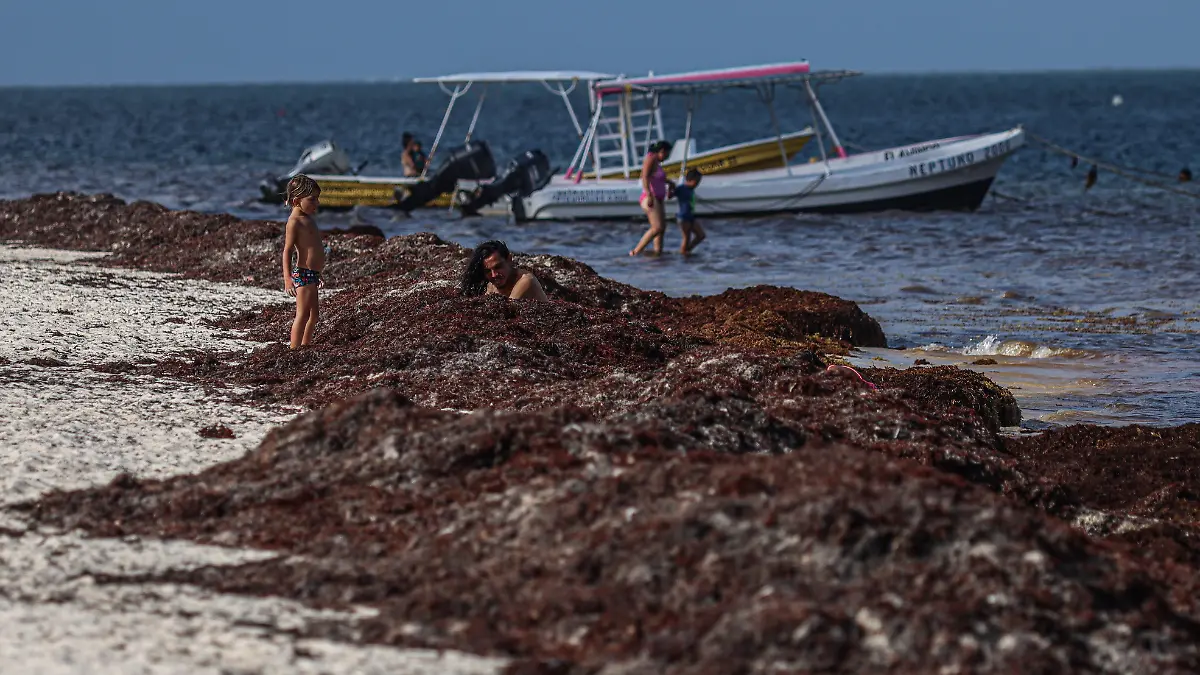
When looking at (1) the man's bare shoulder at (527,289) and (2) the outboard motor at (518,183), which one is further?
(2) the outboard motor at (518,183)

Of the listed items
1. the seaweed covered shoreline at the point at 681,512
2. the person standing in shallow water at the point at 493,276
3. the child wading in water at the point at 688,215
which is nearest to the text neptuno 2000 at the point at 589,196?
the child wading in water at the point at 688,215

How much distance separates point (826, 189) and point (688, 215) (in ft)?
17.7

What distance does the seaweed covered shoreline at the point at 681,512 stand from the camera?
4914 mm

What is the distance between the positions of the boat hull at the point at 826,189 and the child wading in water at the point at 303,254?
17117mm

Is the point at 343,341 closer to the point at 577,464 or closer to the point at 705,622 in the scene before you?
the point at 577,464

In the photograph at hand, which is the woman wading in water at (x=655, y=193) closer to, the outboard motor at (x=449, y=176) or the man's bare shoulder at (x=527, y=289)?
the outboard motor at (x=449, y=176)

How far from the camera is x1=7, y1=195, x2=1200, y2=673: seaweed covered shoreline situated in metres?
4.91

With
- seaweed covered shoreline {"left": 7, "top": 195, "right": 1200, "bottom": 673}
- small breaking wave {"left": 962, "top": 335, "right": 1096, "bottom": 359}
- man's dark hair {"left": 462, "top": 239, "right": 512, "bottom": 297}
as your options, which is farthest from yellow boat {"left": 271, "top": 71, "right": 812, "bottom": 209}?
seaweed covered shoreline {"left": 7, "top": 195, "right": 1200, "bottom": 673}

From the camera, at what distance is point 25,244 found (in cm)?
2075

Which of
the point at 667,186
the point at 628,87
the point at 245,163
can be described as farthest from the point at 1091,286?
the point at 245,163

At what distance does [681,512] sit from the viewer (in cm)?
562

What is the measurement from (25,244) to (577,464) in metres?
16.3

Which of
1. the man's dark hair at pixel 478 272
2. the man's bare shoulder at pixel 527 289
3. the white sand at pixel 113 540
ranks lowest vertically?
the white sand at pixel 113 540

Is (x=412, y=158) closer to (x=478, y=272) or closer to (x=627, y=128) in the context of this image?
(x=627, y=128)
